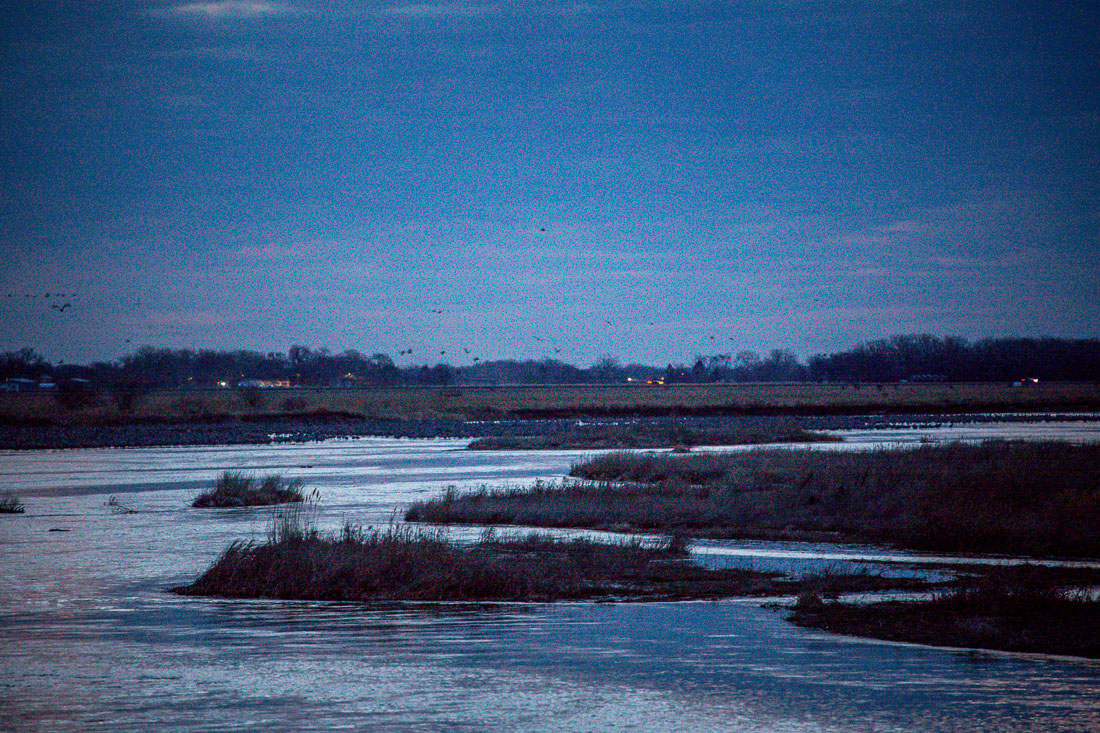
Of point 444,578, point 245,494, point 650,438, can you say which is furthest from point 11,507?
point 650,438

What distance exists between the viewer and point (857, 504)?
2798 centimetres

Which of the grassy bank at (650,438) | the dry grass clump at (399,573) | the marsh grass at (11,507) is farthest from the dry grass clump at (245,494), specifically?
the grassy bank at (650,438)

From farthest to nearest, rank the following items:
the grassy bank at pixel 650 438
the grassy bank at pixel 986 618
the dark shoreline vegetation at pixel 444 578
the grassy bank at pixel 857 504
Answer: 1. the grassy bank at pixel 650 438
2. the grassy bank at pixel 857 504
3. the dark shoreline vegetation at pixel 444 578
4. the grassy bank at pixel 986 618

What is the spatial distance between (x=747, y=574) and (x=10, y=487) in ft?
108

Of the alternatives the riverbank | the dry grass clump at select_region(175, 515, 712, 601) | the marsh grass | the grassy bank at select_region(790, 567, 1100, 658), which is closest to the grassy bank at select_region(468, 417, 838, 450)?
the riverbank

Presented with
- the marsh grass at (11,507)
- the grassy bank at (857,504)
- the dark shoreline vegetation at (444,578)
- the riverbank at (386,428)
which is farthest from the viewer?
the riverbank at (386,428)

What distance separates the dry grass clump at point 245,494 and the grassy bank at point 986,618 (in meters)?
22.6

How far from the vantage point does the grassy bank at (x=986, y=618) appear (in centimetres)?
1350

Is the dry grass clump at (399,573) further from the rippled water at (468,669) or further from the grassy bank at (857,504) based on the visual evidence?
the grassy bank at (857,504)

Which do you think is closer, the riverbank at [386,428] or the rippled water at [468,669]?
the rippled water at [468,669]

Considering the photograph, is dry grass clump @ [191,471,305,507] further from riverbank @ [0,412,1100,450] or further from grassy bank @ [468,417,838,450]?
riverbank @ [0,412,1100,450]

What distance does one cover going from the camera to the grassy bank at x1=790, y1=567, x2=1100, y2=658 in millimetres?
13500

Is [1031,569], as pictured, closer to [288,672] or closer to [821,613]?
[821,613]

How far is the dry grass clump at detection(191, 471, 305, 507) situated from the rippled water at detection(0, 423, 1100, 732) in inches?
462
